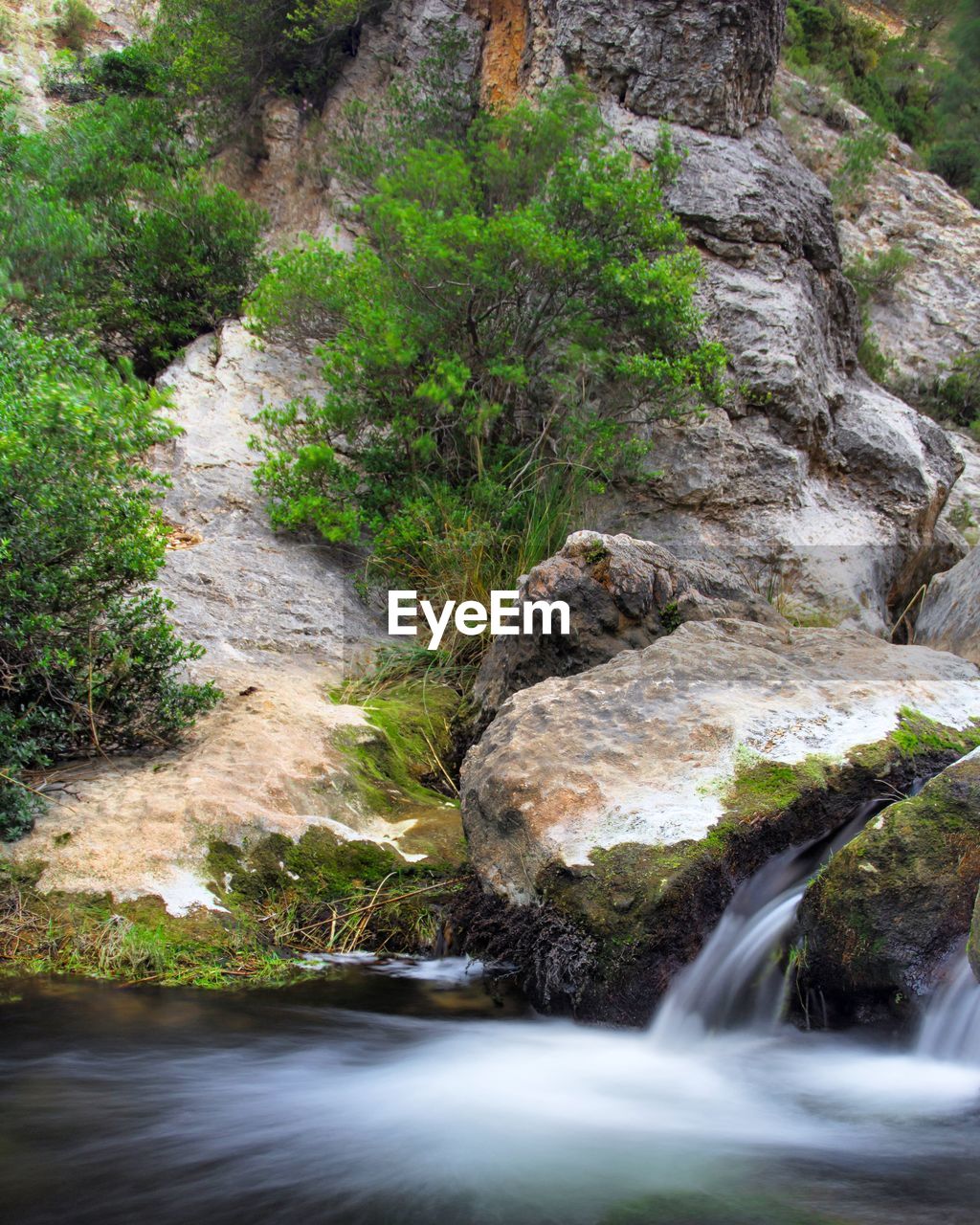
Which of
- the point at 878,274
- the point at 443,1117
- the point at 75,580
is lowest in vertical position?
the point at 443,1117

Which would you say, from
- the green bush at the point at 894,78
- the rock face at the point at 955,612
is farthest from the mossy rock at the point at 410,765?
the green bush at the point at 894,78

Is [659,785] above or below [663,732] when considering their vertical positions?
below

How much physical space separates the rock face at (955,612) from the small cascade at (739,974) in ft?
12.9

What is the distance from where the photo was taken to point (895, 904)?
360 centimetres

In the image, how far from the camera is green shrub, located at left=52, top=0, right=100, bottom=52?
1706cm

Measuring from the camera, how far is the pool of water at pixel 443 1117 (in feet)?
8.36

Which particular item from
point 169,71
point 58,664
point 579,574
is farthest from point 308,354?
point 169,71

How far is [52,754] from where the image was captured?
17.3 ft

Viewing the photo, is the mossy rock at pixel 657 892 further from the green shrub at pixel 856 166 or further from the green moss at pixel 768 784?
the green shrub at pixel 856 166

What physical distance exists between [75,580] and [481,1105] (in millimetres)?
3360

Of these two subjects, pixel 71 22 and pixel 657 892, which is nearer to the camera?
pixel 657 892

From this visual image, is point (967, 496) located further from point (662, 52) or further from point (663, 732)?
point (663, 732)

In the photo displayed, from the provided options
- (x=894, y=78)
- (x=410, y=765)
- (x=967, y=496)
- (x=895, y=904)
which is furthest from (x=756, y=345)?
(x=894, y=78)

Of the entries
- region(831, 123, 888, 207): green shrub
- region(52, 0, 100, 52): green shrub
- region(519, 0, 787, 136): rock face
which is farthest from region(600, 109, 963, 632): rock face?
region(52, 0, 100, 52): green shrub
